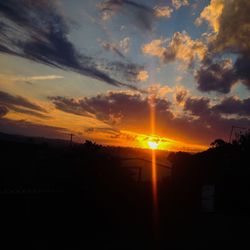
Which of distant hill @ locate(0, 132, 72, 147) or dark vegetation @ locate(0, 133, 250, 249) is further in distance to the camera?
distant hill @ locate(0, 132, 72, 147)

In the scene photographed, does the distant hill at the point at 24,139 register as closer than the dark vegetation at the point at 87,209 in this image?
No

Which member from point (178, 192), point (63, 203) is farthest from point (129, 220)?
point (178, 192)

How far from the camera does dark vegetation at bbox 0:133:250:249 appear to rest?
1202 centimetres

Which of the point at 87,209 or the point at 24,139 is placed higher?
the point at 24,139

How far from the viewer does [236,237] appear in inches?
604

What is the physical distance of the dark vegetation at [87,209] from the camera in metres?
12.0

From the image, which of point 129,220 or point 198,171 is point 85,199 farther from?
point 198,171

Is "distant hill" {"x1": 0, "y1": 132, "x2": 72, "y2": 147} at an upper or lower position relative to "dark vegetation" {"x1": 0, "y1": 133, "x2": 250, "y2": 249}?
upper

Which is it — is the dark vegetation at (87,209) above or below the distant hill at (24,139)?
below

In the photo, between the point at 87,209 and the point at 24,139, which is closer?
the point at 87,209

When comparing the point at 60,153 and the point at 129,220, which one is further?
the point at 60,153

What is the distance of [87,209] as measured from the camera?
14.4m

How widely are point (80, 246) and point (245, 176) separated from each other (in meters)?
18.2

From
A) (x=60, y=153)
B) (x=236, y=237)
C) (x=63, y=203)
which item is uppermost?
(x=60, y=153)
